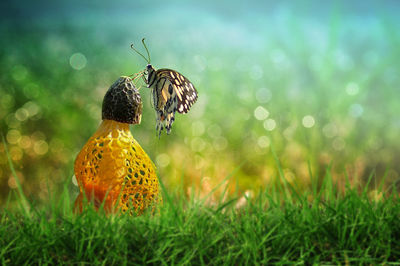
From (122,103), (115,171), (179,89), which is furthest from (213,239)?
(179,89)

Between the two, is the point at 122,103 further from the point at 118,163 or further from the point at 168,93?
the point at 168,93

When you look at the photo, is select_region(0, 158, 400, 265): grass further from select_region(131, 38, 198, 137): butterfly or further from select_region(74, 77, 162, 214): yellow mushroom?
select_region(131, 38, 198, 137): butterfly

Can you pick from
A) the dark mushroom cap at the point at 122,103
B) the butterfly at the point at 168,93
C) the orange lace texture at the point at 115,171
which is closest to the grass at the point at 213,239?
the orange lace texture at the point at 115,171

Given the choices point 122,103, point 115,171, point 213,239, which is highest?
point 122,103

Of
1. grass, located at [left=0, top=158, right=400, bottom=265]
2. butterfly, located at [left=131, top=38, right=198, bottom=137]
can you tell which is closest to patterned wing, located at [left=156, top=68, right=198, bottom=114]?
butterfly, located at [left=131, top=38, right=198, bottom=137]

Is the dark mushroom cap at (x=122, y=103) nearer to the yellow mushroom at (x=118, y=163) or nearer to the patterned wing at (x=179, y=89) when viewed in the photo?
the yellow mushroom at (x=118, y=163)

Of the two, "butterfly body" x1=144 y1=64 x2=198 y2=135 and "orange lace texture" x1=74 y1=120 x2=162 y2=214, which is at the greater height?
"butterfly body" x1=144 y1=64 x2=198 y2=135

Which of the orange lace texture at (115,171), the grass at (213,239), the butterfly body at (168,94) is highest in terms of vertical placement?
the butterfly body at (168,94)

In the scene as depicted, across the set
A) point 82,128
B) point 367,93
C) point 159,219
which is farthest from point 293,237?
point 367,93
